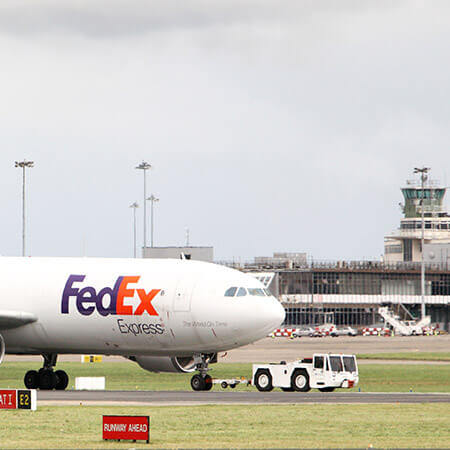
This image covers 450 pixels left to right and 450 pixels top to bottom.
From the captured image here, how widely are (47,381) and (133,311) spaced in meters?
6.17

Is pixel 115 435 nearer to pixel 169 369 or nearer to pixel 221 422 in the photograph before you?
pixel 221 422

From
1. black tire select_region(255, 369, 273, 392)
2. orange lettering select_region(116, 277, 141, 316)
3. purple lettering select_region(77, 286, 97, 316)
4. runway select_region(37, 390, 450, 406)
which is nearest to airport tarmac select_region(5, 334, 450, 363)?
black tire select_region(255, 369, 273, 392)

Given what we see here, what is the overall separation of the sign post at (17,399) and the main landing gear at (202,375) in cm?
1380

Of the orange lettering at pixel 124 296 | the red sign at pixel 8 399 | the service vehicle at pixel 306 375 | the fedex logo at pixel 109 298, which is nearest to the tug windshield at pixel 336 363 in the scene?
the service vehicle at pixel 306 375

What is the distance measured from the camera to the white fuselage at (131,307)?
5166 centimetres

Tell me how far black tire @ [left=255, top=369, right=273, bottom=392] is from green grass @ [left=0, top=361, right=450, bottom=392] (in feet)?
15.0

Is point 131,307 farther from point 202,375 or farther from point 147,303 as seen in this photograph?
point 202,375

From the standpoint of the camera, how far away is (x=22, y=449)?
2911cm

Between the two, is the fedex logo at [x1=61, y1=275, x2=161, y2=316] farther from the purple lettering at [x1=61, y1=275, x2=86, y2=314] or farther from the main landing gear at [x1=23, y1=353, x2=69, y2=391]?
the main landing gear at [x1=23, y1=353, x2=69, y2=391]

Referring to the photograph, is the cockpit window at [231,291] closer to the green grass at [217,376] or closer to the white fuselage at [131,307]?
the white fuselage at [131,307]

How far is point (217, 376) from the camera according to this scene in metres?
75.9

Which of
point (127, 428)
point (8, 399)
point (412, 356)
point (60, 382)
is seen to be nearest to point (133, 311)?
point (60, 382)

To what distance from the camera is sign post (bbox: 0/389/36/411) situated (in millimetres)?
39469

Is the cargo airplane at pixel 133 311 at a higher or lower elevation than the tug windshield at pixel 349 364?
higher
